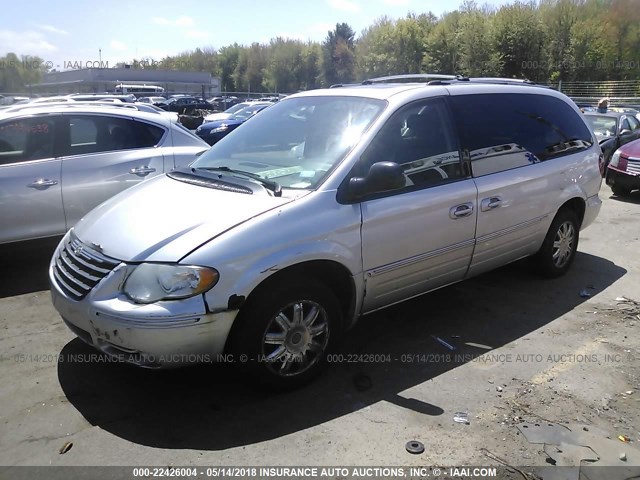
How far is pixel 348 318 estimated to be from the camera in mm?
3693

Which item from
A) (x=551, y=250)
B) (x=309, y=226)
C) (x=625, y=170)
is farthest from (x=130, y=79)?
(x=309, y=226)

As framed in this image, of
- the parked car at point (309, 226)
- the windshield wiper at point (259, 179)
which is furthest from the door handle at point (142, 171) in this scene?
the windshield wiper at point (259, 179)

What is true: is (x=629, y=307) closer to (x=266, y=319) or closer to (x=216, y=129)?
(x=266, y=319)

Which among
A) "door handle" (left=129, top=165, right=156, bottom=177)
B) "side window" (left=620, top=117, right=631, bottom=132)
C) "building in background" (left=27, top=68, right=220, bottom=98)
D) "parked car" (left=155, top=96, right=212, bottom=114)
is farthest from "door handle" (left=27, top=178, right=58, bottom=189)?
"building in background" (left=27, top=68, right=220, bottom=98)

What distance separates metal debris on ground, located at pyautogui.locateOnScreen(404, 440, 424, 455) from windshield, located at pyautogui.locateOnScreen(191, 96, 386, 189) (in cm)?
162

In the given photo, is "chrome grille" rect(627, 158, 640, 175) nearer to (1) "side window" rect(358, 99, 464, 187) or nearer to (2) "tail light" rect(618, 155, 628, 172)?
(2) "tail light" rect(618, 155, 628, 172)

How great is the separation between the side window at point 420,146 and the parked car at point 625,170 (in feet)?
23.6

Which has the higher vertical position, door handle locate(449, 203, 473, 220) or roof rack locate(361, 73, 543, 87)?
roof rack locate(361, 73, 543, 87)

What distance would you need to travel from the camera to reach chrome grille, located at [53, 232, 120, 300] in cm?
315

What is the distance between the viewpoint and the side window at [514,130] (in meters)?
4.32

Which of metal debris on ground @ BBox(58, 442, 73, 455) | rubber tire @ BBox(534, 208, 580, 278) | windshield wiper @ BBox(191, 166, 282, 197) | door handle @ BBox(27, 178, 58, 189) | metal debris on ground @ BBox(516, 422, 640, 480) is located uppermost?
windshield wiper @ BBox(191, 166, 282, 197)

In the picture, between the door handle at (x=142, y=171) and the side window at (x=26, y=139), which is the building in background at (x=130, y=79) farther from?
the side window at (x=26, y=139)

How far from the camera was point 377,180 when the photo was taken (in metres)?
3.45

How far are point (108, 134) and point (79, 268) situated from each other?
2.94m
